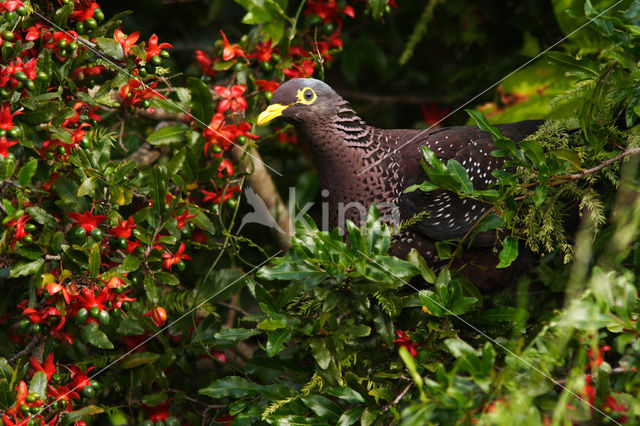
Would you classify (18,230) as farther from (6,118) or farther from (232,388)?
(232,388)

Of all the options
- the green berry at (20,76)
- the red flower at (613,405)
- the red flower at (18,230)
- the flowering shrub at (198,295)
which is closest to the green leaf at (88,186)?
the flowering shrub at (198,295)

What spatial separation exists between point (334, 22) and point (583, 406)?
1154 mm

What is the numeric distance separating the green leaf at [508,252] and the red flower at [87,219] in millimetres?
752

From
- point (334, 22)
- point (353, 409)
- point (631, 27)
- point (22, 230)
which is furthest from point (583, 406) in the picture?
point (334, 22)

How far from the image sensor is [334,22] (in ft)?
5.64

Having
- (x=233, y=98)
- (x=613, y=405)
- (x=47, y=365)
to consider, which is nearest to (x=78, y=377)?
(x=47, y=365)

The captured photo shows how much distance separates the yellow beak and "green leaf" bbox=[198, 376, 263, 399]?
1.75ft

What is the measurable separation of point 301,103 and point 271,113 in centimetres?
7

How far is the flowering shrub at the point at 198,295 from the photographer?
100cm

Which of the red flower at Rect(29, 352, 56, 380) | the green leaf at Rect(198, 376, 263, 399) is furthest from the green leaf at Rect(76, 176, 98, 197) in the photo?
the green leaf at Rect(198, 376, 263, 399)

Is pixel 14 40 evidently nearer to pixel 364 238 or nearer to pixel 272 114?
pixel 272 114

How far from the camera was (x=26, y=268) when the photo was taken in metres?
1.18

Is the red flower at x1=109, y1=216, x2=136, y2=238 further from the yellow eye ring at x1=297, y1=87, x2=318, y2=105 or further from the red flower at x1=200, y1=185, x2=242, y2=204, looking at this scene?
the yellow eye ring at x1=297, y1=87, x2=318, y2=105

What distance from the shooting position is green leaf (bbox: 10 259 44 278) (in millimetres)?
1169
